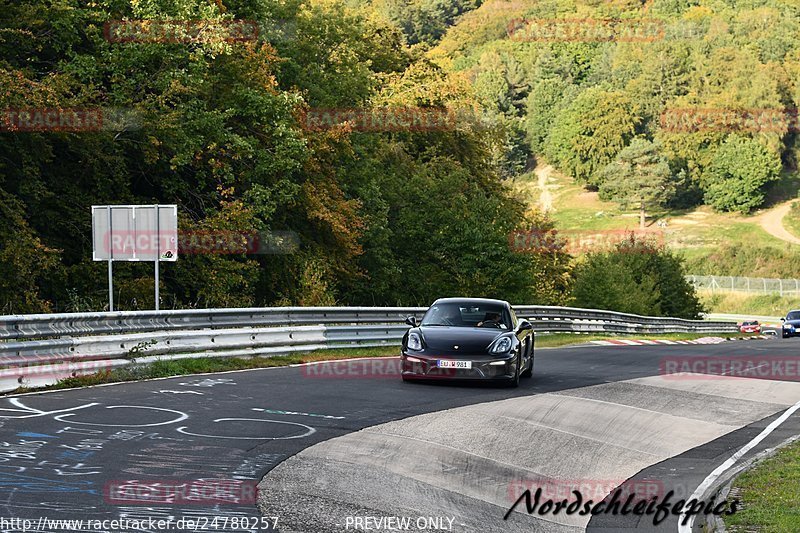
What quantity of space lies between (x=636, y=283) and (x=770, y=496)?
59986 mm

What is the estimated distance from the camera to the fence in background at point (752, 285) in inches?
4124

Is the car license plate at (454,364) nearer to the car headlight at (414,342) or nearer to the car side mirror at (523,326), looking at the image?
the car headlight at (414,342)

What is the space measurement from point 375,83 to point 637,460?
4326 cm

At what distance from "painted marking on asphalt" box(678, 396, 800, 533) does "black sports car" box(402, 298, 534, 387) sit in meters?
3.97

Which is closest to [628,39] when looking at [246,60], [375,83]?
[375,83]

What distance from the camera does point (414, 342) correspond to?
708 inches

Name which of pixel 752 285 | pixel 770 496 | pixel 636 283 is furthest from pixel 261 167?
pixel 752 285

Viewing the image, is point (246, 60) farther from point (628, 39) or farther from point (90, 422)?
point (628, 39)

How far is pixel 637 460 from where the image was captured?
13.0m

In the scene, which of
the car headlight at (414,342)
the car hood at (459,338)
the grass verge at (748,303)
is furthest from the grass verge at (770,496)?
the grass verge at (748,303)

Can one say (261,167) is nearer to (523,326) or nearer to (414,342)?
(523,326)

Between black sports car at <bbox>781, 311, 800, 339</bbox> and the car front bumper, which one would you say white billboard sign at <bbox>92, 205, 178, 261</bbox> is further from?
black sports car at <bbox>781, 311, 800, 339</bbox>

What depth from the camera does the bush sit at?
62531 mm

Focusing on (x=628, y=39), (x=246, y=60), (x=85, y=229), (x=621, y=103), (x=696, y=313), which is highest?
(x=628, y=39)
